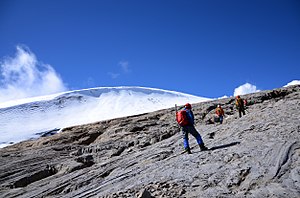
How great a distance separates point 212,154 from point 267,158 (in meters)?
2.04

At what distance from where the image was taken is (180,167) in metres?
9.01

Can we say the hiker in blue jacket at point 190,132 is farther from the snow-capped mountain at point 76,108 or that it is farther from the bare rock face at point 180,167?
the snow-capped mountain at point 76,108

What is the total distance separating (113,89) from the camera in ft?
210

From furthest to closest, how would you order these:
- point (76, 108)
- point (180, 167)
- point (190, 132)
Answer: point (76, 108) < point (190, 132) < point (180, 167)

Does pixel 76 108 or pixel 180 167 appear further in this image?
pixel 76 108

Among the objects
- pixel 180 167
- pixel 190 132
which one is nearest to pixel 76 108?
pixel 190 132

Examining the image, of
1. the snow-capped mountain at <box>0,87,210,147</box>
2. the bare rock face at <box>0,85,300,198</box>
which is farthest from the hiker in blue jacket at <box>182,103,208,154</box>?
the snow-capped mountain at <box>0,87,210,147</box>

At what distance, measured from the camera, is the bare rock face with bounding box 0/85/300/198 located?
23.0 feet

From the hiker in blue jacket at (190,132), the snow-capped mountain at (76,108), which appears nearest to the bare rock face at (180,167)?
the hiker in blue jacket at (190,132)

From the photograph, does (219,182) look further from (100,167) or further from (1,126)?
(1,126)

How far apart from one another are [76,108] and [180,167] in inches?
1781

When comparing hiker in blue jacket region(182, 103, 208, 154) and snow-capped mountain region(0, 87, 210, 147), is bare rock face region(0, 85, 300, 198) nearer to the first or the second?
hiker in blue jacket region(182, 103, 208, 154)

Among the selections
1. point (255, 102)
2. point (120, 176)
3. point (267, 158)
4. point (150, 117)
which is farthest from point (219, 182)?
point (255, 102)

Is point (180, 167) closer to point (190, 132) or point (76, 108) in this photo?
point (190, 132)
